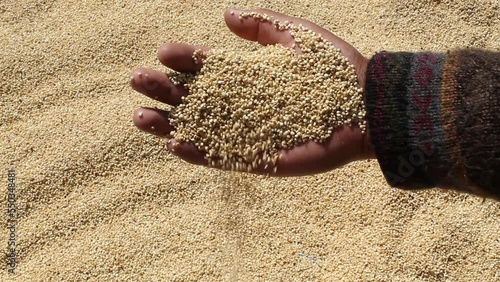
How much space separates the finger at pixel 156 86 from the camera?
135cm

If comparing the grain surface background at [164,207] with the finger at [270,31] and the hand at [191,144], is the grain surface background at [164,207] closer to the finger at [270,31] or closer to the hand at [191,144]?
the hand at [191,144]

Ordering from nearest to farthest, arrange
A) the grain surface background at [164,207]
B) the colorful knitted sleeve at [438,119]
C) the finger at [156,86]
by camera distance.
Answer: the colorful knitted sleeve at [438,119] < the finger at [156,86] < the grain surface background at [164,207]

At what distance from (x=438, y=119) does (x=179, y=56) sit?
63cm

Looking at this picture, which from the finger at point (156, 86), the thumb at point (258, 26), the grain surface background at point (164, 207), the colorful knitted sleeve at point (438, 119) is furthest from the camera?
the grain surface background at point (164, 207)

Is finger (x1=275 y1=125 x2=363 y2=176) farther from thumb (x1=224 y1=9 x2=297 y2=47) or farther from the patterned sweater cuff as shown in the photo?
thumb (x1=224 y1=9 x2=297 y2=47)

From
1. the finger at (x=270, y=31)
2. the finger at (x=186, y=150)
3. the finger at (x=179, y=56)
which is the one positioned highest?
the finger at (x=270, y=31)

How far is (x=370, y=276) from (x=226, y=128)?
645 millimetres

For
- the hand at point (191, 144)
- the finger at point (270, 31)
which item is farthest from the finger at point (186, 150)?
the finger at point (270, 31)

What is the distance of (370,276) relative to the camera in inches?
63.8

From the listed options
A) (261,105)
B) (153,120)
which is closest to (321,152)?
(261,105)

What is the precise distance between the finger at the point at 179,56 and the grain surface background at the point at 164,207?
0.48 meters

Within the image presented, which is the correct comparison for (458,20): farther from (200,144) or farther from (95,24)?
(95,24)

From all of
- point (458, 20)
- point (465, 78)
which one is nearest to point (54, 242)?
point (465, 78)

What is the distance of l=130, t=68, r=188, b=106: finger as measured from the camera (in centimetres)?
135
